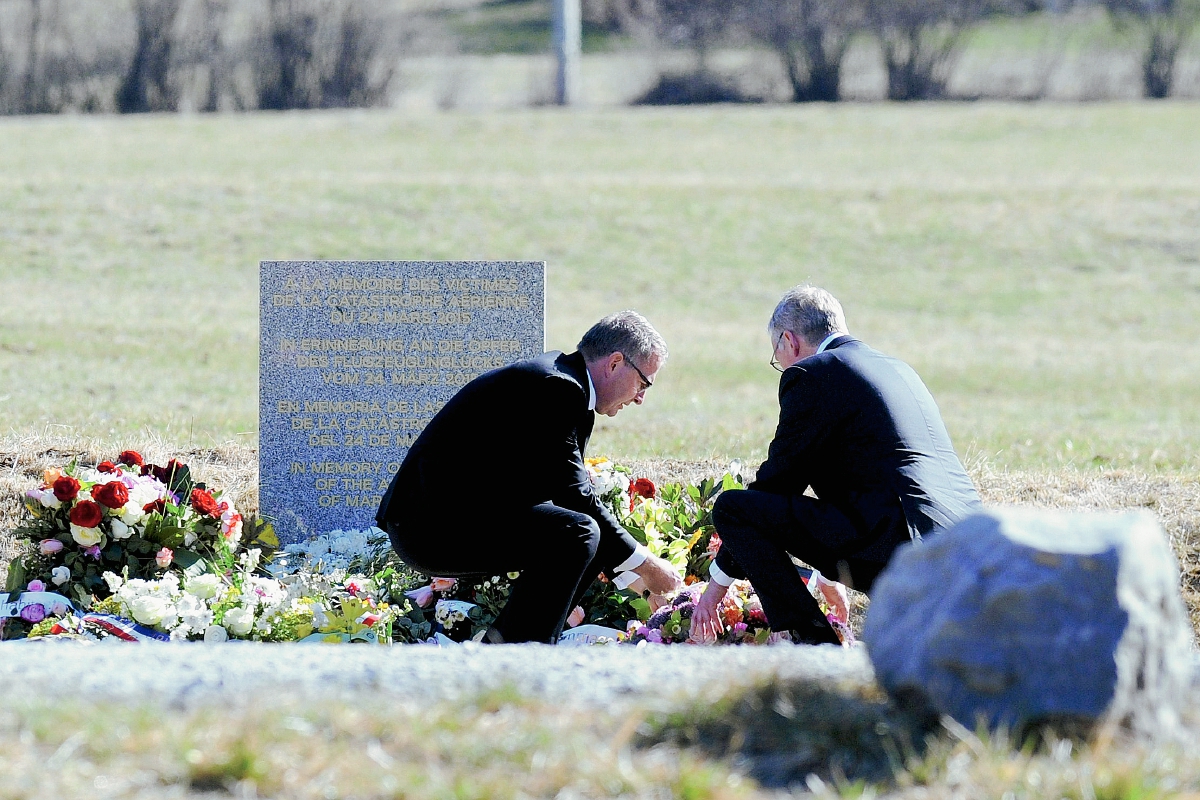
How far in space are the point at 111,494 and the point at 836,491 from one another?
111 inches

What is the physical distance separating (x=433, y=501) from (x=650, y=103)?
85.3 ft

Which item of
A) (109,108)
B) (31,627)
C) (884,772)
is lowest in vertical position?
(31,627)

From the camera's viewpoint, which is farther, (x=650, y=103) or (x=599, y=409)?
(x=650, y=103)

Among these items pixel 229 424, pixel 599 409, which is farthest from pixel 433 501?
pixel 229 424

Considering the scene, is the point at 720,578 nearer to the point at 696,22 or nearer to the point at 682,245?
the point at 682,245

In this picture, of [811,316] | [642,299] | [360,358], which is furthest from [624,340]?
[642,299]

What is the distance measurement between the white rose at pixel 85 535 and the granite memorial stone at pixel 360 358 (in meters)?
1.05

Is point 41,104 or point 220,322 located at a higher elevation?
point 41,104

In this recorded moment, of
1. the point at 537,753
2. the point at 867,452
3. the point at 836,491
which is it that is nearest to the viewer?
the point at 537,753

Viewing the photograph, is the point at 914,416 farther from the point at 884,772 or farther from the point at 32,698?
the point at 32,698

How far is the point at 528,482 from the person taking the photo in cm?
507

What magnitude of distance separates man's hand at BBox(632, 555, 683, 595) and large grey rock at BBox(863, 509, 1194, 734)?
2.11m

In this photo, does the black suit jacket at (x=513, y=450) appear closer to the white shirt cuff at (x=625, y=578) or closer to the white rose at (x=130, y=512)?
the white shirt cuff at (x=625, y=578)

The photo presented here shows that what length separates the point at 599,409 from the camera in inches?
201
